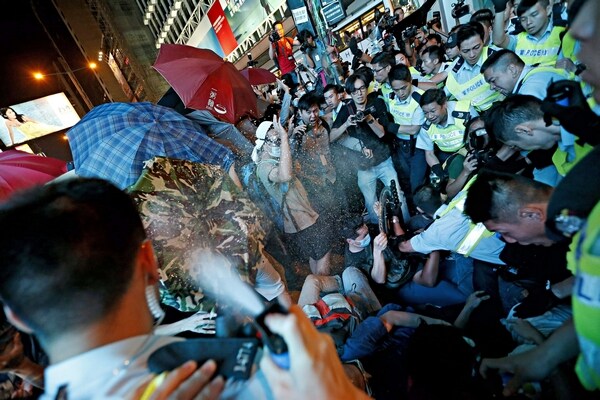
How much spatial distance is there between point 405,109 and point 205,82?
11.0 ft

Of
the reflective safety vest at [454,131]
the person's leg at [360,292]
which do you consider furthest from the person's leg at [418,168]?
the person's leg at [360,292]

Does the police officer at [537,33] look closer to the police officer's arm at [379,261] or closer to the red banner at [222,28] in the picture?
the police officer's arm at [379,261]

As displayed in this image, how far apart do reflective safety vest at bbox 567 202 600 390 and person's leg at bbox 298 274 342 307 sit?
7.85 ft

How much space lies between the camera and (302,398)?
0.68m

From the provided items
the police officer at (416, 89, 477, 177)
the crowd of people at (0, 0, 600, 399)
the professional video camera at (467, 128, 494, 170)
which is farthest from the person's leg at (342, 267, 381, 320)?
the police officer at (416, 89, 477, 177)

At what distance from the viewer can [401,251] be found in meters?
3.12

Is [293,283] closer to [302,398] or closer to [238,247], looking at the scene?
[238,247]

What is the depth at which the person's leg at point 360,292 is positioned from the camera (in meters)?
2.95

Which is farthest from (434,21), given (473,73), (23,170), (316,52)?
(23,170)

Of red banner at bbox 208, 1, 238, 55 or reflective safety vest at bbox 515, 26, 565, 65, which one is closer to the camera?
reflective safety vest at bbox 515, 26, 565, 65

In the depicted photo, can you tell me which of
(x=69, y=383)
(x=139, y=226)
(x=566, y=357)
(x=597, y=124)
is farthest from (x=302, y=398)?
(x=597, y=124)

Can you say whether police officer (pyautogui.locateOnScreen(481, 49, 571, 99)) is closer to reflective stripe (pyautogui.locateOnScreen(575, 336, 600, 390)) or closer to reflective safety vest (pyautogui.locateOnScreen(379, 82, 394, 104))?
reflective safety vest (pyautogui.locateOnScreen(379, 82, 394, 104))

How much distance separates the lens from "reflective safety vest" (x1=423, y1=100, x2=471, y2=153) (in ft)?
11.7

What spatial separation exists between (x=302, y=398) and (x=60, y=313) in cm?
76
